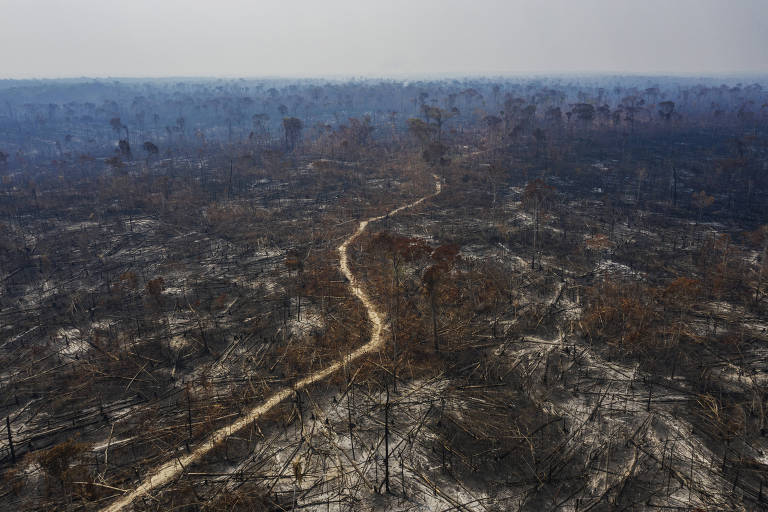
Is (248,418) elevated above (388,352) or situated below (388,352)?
below

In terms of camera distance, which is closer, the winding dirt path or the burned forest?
the winding dirt path

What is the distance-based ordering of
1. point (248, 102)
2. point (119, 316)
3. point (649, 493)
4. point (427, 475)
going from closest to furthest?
point (649, 493)
point (427, 475)
point (119, 316)
point (248, 102)

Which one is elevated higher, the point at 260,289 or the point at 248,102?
the point at 248,102

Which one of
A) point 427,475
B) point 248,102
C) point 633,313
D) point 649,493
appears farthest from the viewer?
point 248,102

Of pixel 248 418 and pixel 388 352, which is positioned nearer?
pixel 248 418

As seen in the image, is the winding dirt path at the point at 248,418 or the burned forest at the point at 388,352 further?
the burned forest at the point at 388,352

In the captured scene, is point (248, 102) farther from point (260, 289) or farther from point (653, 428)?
point (653, 428)

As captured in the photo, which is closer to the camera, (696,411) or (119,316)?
(696,411)

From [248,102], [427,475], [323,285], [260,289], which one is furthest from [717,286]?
[248,102]
